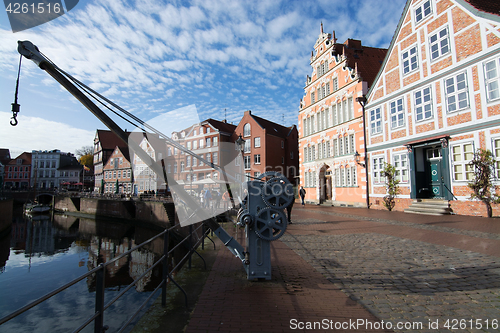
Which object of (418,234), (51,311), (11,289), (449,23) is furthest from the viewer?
(449,23)

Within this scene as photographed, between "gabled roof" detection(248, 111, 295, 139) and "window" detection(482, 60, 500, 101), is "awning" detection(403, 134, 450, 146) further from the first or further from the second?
"gabled roof" detection(248, 111, 295, 139)

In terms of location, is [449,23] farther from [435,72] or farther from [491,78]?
[491,78]

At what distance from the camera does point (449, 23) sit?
1550cm

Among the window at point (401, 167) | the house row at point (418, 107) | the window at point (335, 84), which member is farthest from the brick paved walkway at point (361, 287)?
the window at point (335, 84)

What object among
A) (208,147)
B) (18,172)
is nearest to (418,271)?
(208,147)

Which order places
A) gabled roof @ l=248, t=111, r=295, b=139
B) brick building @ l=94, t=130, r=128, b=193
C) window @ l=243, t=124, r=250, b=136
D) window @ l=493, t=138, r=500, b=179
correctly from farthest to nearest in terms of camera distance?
brick building @ l=94, t=130, r=128, b=193 < window @ l=243, t=124, r=250, b=136 < gabled roof @ l=248, t=111, r=295, b=139 < window @ l=493, t=138, r=500, b=179

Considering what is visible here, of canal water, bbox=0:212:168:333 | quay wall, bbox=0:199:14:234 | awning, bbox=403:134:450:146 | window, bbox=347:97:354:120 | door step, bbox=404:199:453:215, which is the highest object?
window, bbox=347:97:354:120

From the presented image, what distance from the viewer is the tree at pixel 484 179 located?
1322 cm

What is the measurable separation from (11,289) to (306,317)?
1283 cm

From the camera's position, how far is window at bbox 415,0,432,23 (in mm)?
16908

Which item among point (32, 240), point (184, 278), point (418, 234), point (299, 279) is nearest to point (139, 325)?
point (184, 278)

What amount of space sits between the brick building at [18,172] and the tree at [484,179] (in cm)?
10137

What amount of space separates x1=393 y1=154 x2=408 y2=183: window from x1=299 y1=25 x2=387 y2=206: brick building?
3.24m

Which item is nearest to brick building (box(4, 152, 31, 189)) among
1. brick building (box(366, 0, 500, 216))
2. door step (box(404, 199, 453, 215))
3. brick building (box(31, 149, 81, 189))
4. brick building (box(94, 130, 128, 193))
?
brick building (box(31, 149, 81, 189))
